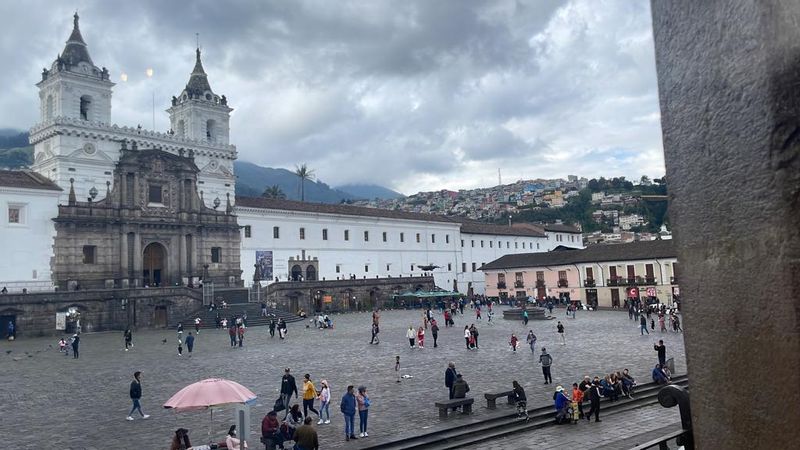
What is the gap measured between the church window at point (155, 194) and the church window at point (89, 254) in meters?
6.00

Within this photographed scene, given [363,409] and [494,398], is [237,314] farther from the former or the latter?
[363,409]

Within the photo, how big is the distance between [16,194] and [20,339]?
10.8 metres

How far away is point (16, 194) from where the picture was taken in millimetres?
39031

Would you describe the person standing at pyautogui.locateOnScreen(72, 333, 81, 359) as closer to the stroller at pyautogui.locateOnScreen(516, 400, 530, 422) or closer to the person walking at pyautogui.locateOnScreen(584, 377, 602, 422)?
the stroller at pyautogui.locateOnScreen(516, 400, 530, 422)

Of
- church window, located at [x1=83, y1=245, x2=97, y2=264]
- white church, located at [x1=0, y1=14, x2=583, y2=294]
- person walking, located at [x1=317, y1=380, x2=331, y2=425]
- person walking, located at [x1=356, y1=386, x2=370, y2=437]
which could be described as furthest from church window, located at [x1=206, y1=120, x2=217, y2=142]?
person walking, located at [x1=356, y1=386, x2=370, y2=437]

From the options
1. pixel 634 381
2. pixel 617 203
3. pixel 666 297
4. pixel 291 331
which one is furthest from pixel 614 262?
pixel 617 203

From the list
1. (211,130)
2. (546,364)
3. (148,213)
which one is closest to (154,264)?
(148,213)

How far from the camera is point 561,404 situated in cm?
1368

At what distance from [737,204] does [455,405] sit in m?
12.9

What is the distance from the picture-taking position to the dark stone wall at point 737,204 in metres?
1.66

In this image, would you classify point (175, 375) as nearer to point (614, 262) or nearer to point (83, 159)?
point (83, 159)

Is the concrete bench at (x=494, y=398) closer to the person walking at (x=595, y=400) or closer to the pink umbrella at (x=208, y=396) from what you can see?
the person walking at (x=595, y=400)

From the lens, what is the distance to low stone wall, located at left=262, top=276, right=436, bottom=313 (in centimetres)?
4797

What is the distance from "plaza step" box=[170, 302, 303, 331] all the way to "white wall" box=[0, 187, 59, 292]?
10.0 meters
